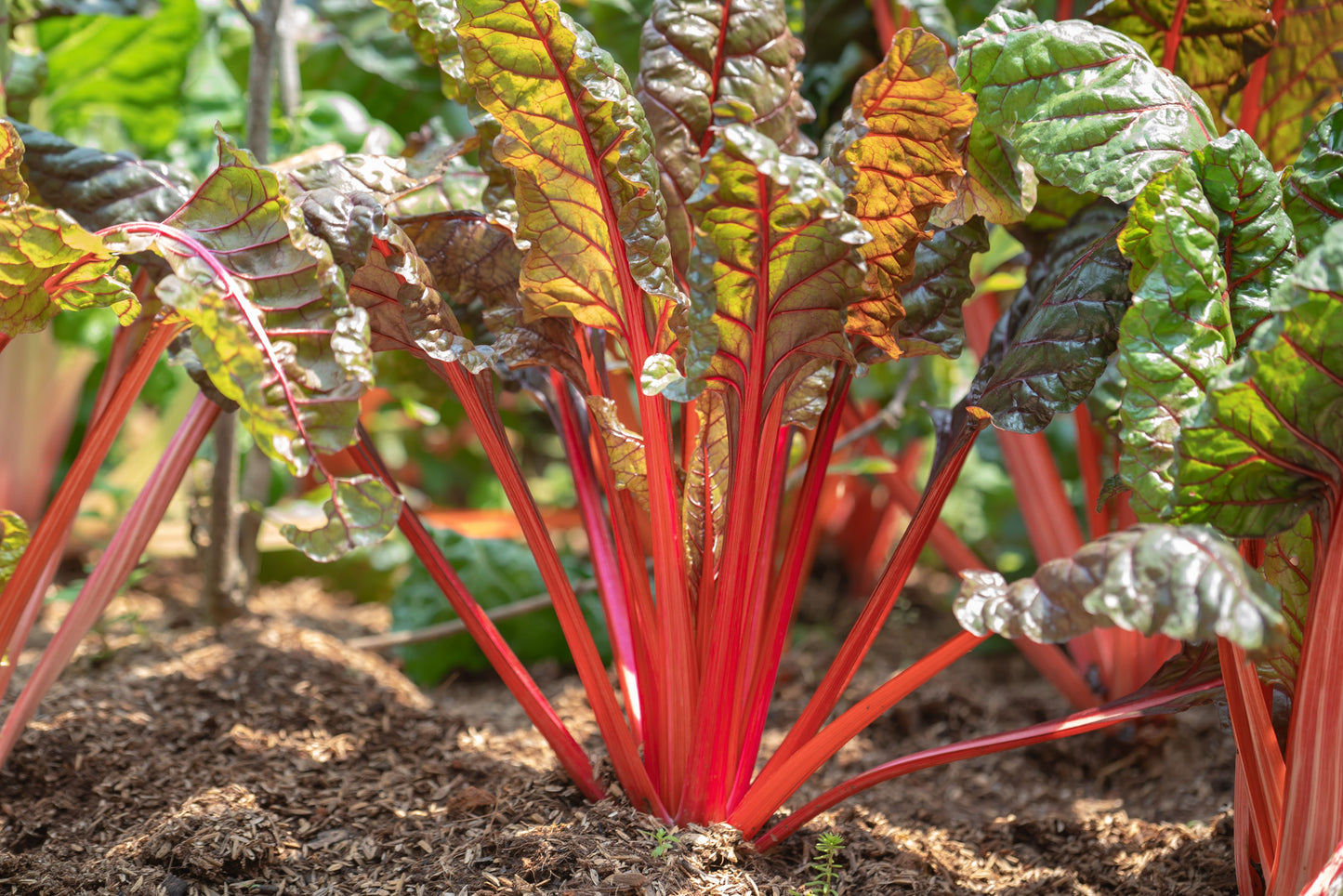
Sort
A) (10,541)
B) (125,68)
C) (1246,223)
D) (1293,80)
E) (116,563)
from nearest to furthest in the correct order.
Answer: (1246,223)
(10,541)
(116,563)
(1293,80)
(125,68)

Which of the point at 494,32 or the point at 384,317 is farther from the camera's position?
the point at 384,317

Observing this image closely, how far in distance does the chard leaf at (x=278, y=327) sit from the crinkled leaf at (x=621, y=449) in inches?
10.5

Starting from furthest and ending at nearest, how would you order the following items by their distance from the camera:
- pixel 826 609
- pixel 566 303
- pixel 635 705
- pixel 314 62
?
pixel 826 609, pixel 314 62, pixel 635 705, pixel 566 303

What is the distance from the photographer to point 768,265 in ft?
3.12

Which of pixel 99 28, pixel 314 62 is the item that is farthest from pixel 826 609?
pixel 99 28

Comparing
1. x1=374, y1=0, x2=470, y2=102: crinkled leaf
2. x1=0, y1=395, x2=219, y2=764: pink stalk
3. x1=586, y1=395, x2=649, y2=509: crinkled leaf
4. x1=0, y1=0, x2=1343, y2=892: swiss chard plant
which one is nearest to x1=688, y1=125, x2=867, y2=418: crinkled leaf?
x1=0, y1=0, x2=1343, y2=892: swiss chard plant

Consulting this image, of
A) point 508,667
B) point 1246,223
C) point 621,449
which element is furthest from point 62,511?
point 1246,223

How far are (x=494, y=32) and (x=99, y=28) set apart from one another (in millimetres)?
1412

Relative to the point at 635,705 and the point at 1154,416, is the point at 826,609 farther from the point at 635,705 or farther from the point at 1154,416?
the point at 1154,416

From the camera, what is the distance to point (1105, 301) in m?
1.02

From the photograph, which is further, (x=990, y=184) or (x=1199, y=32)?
(x=1199, y=32)

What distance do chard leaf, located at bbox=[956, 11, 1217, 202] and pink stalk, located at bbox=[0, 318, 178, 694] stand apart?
3.14 feet

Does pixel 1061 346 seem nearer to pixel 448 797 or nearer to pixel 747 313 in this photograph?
pixel 747 313

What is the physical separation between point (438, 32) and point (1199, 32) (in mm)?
968
